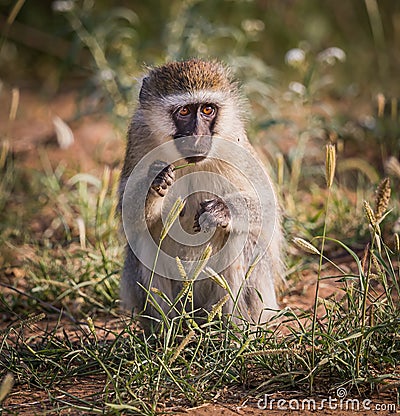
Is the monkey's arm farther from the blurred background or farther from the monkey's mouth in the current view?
the blurred background

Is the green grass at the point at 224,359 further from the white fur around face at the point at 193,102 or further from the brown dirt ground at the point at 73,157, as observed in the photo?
the white fur around face at the point at 193,102

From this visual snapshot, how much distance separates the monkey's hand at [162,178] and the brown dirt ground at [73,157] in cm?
79

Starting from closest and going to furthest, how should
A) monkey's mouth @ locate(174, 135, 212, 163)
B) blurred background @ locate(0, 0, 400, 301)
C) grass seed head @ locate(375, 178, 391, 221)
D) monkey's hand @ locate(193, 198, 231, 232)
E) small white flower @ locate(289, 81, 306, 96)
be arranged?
1. grass seed head @ locate(375, 178, 391, 221)
2. monkey's hand @ locate(193, 198, 231, 232)
3. monkey's mouth @ locate(174, 135, 212, 163)
4. blurred background @ locate(0, 0, 400, 301)
5. small white flower @ locate(289, 81, 306, 96)

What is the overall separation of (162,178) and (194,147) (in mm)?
289

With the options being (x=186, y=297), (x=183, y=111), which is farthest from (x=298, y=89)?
(x=186, y=297)

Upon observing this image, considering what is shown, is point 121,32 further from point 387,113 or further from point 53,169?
point 387,113

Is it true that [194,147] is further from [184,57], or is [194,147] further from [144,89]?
[184,57]

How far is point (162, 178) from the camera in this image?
3748mm

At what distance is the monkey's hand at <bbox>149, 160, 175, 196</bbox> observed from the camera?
12.3 ft

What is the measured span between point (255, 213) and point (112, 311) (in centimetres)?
109

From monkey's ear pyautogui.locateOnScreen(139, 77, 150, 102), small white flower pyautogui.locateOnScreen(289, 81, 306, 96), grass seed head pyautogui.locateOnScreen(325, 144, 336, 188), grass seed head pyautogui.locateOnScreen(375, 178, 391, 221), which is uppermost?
small white flower pyautogui.locateOnScreen(289, 81, 306, 96)

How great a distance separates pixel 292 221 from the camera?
4.84m

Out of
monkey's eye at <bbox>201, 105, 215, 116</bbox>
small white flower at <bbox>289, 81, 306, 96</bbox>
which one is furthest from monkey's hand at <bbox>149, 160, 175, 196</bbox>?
small white flower at <bbox>289, 81, 306, 96</bbox>

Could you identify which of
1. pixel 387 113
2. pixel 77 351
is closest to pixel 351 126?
pixel 387 113
